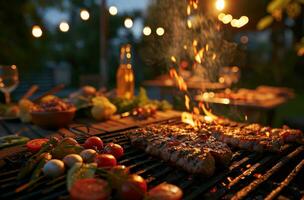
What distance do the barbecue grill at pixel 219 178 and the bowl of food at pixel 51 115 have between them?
954 mm

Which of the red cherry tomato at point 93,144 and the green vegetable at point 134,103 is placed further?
the green vegetable at point 134,103

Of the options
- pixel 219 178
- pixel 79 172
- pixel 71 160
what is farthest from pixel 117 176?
pixel 219 178

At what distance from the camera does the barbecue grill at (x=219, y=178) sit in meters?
2.01

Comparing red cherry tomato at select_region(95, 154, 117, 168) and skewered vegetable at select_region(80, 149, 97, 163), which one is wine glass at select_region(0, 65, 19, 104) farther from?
red cherry tomato at select_region(95, 154, 117, 168)

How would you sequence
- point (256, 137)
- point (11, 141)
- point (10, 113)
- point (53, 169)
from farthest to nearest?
point (10, 113) < point (256, 137) < point (11, 141) < point (53, 169)

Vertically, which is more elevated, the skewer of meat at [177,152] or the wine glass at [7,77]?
the wine glass at [7,77]

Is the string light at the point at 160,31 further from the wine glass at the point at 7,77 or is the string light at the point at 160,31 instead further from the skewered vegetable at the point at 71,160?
the skewered vegetable at the point at 71,160

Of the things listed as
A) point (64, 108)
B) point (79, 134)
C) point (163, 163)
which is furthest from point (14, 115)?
point (163, 163)

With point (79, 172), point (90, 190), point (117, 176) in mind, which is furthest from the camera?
point (79, 172)

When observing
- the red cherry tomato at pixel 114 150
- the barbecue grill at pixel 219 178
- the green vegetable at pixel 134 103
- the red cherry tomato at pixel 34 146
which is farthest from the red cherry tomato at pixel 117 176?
the green vegetable at pixel 134 103

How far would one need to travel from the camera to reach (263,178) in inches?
88.7

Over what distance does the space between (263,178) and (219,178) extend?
343 millimetres

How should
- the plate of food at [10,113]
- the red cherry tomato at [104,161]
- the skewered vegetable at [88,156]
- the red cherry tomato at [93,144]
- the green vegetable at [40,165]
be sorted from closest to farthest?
the green vegetable at [40,165] → the red cherry tomato at [104,161] → the skewered vegetable at [88,156] → the red cherry tomato at [93,144] → the plate of food at [10,113]

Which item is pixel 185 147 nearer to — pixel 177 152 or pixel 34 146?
pixel 177 152
